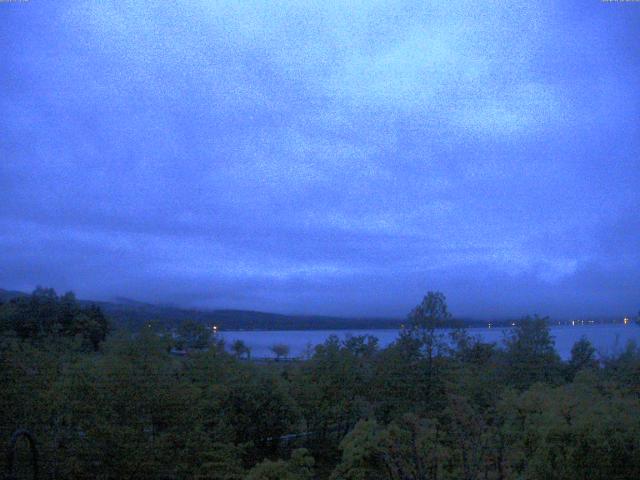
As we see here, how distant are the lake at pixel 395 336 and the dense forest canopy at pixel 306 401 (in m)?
0.15

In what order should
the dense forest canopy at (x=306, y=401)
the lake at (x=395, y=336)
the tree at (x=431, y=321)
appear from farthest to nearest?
the tree at (x=431, y=321) → the lake at (x=395, y=336) → the dense forest canopy at (x=306, y=401)

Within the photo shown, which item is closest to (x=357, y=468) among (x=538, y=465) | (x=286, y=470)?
(x=286, y=470)

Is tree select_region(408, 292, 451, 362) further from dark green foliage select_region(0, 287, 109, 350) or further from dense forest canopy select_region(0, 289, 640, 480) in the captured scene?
dark green foliage select_region(0, 287, 109, 350)

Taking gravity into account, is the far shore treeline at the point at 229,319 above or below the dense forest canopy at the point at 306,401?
above

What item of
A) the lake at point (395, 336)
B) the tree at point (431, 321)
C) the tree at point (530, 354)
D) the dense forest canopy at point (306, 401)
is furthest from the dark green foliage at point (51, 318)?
the tree at point (530, 354)

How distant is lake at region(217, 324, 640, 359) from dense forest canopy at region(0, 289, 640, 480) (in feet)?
0.50

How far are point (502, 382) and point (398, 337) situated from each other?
1527mm

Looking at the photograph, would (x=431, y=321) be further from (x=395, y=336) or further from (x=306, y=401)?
(x=306, y=401)

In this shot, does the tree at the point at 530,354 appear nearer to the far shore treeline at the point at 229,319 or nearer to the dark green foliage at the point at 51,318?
the far shore treeline at the point at 229,319

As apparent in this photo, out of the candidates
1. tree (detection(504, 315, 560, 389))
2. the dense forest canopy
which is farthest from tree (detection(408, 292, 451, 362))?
tree (detection(504, 315, 560, 389))

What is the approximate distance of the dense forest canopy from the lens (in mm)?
4785

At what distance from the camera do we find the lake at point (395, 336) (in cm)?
722

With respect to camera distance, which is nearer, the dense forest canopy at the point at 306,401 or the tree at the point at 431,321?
the dense forest canopy at the point at 306,401

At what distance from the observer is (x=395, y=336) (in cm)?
832
